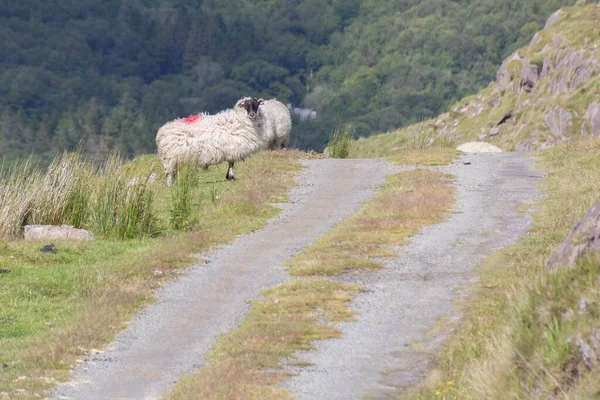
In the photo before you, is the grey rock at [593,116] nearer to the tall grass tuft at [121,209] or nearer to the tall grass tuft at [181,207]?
the tall grass tuft at [181,207]

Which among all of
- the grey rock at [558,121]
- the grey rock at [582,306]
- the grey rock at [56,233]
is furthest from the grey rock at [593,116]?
the grey rock at [582,306]

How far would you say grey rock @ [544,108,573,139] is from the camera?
384 feet

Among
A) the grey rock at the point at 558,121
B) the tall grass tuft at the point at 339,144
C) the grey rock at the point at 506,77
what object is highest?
the grey rock at the point at 506,77

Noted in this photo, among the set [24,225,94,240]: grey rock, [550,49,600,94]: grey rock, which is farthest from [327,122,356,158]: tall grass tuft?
[550,49,600,94]: grey rock

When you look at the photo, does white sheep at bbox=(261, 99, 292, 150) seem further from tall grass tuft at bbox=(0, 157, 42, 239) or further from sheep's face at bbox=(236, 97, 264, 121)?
tall grass tuft at bbox=(0, 157, 42, 239)

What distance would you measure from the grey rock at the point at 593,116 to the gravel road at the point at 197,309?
70.8 metres

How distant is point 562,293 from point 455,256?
726 centimetres

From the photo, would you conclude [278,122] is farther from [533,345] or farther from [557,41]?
[557,41]

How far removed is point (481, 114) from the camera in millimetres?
163250

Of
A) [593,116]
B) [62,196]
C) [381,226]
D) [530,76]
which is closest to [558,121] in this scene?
[593,116]

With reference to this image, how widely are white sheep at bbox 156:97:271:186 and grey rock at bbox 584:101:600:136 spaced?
211 feet

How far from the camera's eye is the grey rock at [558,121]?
4613 inches

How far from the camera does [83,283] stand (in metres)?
15.1

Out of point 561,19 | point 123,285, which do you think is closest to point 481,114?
point 561,19
